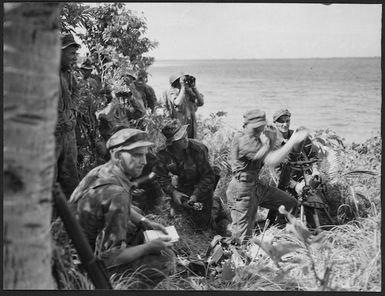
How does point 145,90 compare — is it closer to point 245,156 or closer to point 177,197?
point 177,197

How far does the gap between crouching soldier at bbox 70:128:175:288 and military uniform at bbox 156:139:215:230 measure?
148 cm

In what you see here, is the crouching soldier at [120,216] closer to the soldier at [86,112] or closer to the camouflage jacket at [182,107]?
the soldier at [86,112]

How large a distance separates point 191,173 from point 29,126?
3003 mm

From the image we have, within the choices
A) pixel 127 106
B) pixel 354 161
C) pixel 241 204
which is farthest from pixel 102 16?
pixel 354 161

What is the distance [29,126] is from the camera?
4.09 metres

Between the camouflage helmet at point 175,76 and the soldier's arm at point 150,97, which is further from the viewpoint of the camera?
the soldier's arm at point 150,97

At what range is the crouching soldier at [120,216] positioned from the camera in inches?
191

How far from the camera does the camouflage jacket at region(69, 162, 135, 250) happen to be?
4.81 m

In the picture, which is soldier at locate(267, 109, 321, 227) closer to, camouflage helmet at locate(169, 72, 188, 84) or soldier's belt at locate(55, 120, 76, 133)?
camouflage helmet at locate(169, 72, 188, 84)

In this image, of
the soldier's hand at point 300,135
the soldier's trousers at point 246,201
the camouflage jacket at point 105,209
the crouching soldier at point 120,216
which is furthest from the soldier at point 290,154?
the camouflage jacket at point 105,209

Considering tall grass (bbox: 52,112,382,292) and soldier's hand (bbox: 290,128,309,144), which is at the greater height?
soldier's hand (bbox: 290,128,309,144)

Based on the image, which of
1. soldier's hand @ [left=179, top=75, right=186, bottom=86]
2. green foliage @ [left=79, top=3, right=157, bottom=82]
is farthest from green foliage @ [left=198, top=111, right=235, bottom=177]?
green foliage @ [left=79, top=3, right=157, bottom=82]

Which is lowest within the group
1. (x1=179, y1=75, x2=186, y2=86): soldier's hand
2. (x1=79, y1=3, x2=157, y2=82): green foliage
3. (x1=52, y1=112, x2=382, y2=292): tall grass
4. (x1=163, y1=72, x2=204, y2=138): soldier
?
(x1=52, y1=112, x2=382, y2=292): tall grass

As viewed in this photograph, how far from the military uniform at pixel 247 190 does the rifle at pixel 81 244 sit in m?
1.89
